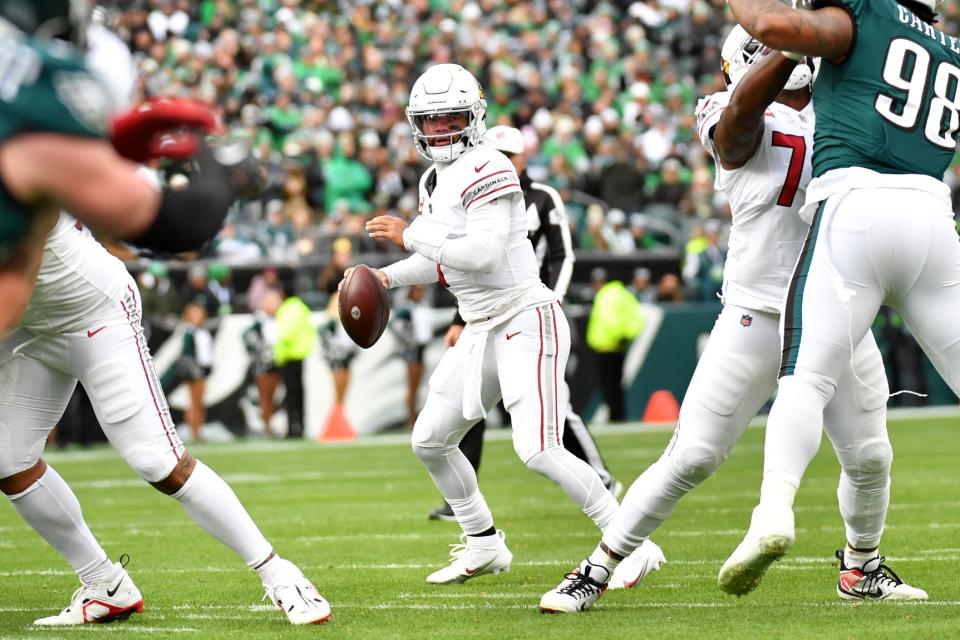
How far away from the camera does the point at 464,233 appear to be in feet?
20.0

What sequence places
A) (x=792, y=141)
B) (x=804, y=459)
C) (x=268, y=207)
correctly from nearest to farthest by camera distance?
1. (x=804, y=459)
2. (x=792, y=141)
3. (x=268, y=207)

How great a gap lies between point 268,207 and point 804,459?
522 inches

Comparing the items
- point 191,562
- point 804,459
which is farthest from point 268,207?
point 804,459

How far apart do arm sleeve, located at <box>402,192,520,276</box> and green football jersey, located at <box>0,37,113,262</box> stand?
226 centimetres

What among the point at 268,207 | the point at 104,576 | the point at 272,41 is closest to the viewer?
the point at 104,576

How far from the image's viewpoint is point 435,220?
6066 mm

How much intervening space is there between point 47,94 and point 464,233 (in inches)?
107

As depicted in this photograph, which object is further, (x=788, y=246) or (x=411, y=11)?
(x=411, y=11)

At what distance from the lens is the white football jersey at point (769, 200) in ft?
16.5

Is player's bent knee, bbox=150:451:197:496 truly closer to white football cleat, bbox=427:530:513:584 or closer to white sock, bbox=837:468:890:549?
white football cleat, bbox=427:530:513:584

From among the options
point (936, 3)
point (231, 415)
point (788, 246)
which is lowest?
point (231, 415)

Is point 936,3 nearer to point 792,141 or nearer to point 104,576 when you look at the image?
point 792,141

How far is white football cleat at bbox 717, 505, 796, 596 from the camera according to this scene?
14.1 ft

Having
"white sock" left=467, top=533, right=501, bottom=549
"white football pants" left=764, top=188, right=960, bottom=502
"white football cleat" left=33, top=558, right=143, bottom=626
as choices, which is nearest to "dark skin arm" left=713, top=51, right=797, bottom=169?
"white football pants" left=764, top=188, right=960, bottom=502
